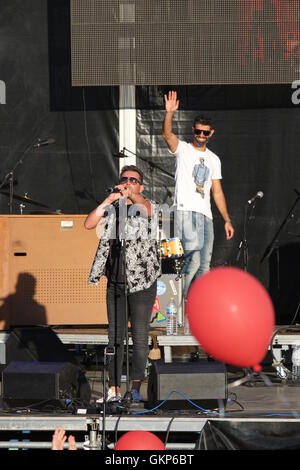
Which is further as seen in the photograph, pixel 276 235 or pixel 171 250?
pixel 276 235

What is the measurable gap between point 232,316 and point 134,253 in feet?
8.77

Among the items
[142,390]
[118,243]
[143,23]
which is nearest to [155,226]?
[118,243]

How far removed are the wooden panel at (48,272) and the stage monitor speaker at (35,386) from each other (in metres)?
2.24

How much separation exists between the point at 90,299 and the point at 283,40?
9.69 ft

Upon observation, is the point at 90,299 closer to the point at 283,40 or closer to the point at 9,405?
the point at 9,405

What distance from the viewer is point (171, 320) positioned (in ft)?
27.3

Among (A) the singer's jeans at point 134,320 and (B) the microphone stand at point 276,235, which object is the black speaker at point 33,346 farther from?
(B) the microphone stand at point 276,235

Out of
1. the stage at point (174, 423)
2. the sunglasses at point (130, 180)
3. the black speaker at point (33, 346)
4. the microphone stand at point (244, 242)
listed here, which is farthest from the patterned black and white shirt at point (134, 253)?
the microphone stand at point (244, 242)

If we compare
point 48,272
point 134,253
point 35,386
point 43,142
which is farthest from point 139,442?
point 43,142

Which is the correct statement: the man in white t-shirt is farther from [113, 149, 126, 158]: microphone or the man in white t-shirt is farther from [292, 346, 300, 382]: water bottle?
[113, 149, 126, 158]: microphone

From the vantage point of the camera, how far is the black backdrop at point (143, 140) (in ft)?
31.4

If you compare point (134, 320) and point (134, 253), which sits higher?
point (134, 253)

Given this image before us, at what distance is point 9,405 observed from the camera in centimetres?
646

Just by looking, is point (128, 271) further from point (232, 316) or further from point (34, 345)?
point (232, 316)
